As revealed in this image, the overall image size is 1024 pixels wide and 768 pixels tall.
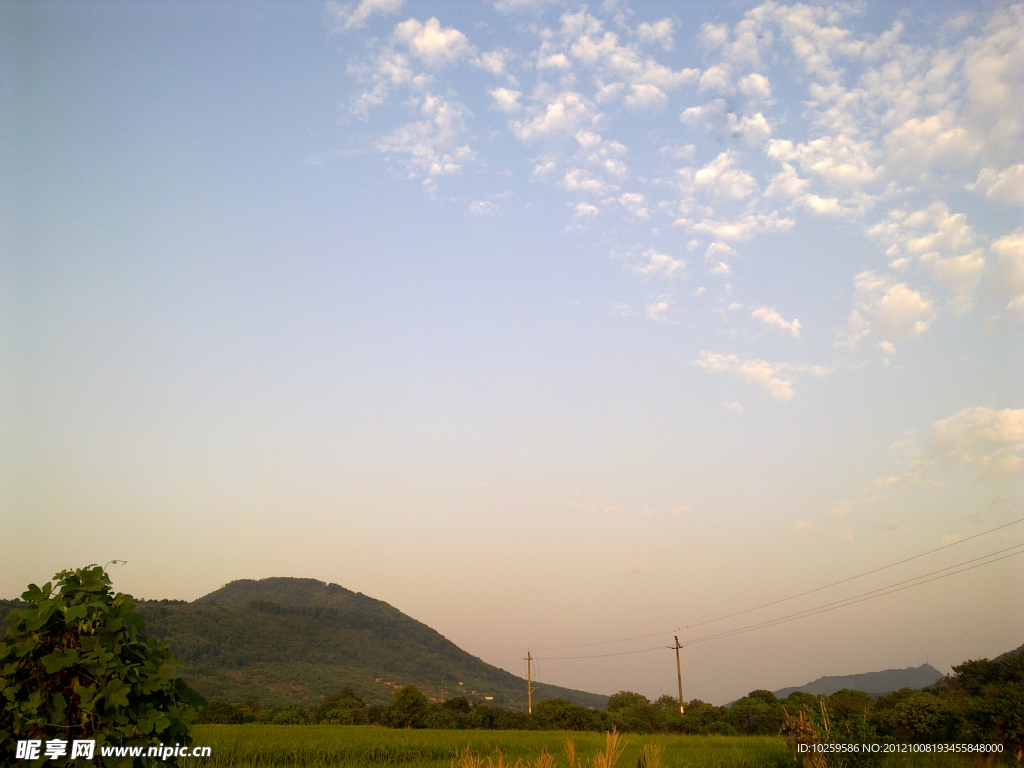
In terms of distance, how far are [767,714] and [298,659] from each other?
14074cm

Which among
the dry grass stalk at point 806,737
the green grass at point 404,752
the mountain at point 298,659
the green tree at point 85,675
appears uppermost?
the green tree at point 85,675

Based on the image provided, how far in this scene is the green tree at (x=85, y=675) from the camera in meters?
3.68

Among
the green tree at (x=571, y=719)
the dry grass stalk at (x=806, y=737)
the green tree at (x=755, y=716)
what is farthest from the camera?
the green tree at (x=571, y=719)

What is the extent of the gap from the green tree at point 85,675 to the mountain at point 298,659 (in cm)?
9862

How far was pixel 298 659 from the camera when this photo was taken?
15012cm

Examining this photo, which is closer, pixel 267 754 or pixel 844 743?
pixel 844 743

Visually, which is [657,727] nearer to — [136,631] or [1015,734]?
[1015,734]

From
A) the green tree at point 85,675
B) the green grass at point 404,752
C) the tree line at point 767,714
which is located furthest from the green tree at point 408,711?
the green tree at point 85,675

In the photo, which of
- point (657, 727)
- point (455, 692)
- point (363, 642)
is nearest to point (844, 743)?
point (657, 727)

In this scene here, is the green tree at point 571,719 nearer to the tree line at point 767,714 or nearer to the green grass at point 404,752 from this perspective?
the tree line at point 767,714

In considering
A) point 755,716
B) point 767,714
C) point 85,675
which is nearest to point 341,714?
point 755,716

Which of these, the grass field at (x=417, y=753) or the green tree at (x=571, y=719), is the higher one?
the grass field at (x=417, y=753)

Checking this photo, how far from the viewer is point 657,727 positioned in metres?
41.8

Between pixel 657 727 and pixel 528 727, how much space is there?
8717 millimetres
